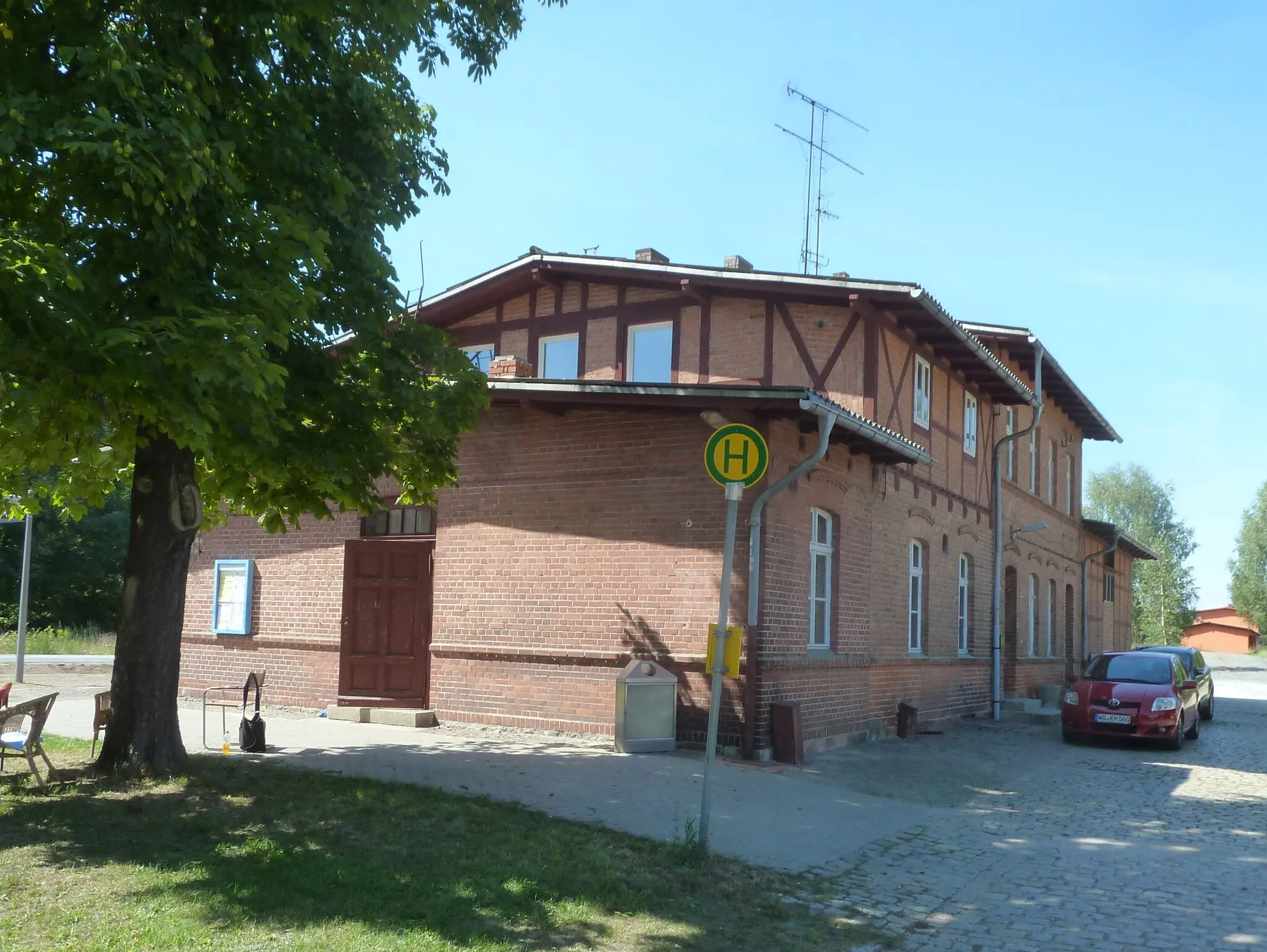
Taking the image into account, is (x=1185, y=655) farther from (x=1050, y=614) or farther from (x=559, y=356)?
(x=559, y=356)

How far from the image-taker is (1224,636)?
83.8 meters

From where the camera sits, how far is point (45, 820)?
24.6 ft

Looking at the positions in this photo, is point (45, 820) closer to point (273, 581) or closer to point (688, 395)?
point (688, 395)

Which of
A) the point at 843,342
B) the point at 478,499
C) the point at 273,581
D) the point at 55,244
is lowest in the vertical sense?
the point at 273,581

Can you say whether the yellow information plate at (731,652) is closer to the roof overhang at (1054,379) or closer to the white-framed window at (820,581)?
the white-framed window at (820,581)

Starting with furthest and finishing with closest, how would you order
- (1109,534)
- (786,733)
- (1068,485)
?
(1109,534), (1068,485), (786,733)

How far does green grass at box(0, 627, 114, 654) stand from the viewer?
3281 cm

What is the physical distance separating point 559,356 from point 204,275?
983 centimetres

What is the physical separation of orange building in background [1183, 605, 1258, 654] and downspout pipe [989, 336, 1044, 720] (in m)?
66.3

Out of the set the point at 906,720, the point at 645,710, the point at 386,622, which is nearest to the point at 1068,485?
the point at 906,720

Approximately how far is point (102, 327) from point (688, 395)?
6.25 meters

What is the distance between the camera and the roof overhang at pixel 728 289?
14.8 meters

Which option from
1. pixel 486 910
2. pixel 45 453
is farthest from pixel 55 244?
pixel 486 910

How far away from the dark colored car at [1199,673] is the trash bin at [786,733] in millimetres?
10834
